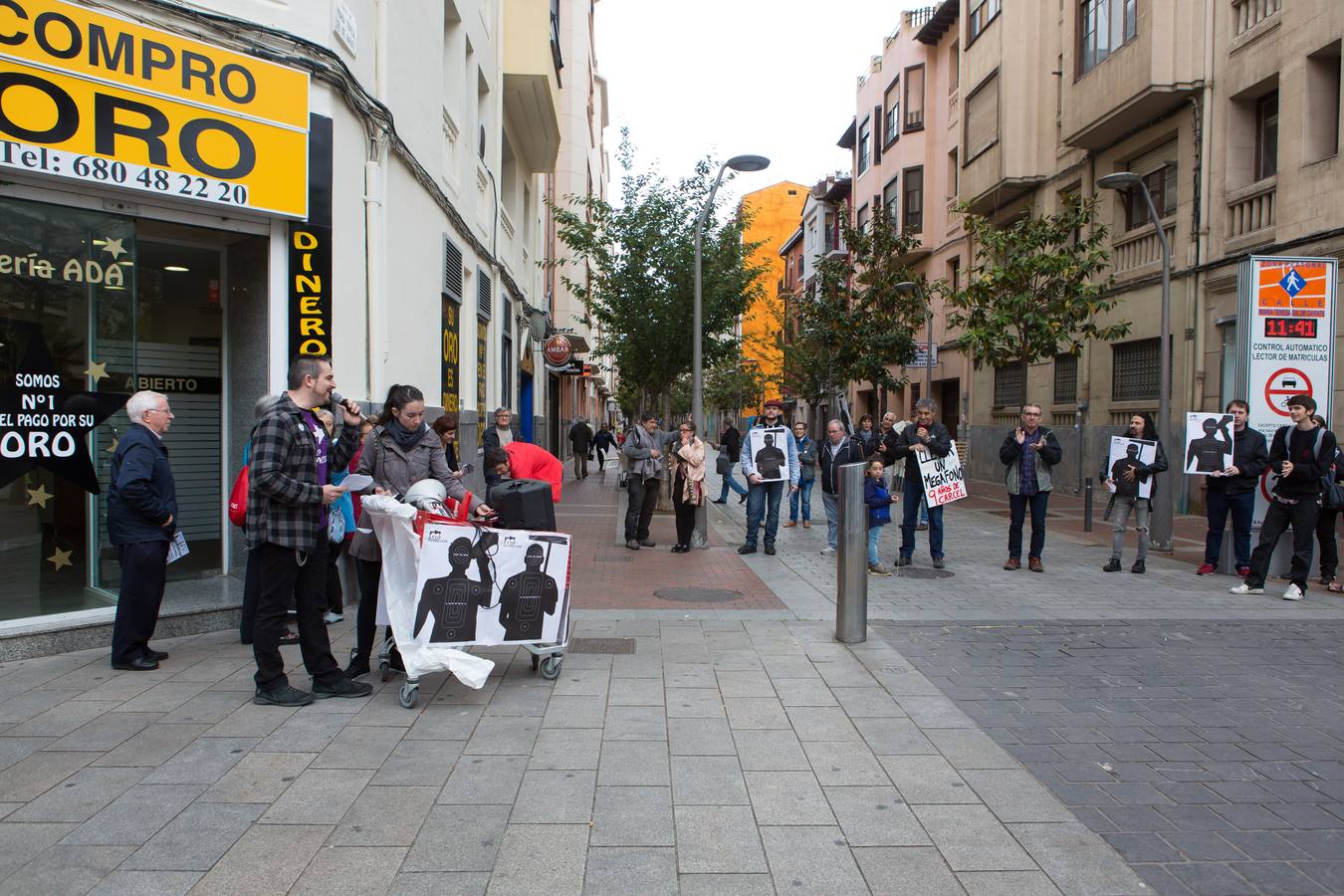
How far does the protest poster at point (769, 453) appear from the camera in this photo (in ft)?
38.1

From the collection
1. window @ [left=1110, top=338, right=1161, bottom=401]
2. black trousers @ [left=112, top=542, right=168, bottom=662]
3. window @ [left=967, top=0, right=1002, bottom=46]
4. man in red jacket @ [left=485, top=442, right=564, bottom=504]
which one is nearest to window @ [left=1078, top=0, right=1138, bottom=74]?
window @ [left=967, top=0, right=1002, bottom=46]

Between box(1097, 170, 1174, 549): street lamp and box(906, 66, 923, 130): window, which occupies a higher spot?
box(906, 66, 923, 130): window

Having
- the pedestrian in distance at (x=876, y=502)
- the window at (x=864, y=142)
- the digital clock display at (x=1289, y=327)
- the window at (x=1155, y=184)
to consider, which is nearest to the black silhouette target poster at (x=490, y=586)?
the pedestrian in distance at (x=876, y=502)

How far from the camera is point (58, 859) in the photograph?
334 cm

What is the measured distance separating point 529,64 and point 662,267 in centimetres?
423

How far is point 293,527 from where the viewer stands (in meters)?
4.99

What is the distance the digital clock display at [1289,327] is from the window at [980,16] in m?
17.3

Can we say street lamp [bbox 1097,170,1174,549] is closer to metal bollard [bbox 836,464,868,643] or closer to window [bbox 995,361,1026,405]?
metal bollard [bbox 836,464,868,643]

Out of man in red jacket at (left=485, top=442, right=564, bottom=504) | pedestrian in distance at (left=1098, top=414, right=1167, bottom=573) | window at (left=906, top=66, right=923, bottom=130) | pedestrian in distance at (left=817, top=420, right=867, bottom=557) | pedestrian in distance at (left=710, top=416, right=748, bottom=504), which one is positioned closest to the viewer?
man in red jacket at (left=485, top=442, right=564, bottom=504)

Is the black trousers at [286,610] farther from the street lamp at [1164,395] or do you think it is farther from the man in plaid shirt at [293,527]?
the street lamp at [1164,395]

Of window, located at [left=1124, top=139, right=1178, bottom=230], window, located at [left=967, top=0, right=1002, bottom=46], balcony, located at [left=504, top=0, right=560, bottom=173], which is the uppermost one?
window, located at [left=967, top=0, right=1002, bottom=46]

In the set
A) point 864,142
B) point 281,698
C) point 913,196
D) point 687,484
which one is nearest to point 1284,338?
point 687,484

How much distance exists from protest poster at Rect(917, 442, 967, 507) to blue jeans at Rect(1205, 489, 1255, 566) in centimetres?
263

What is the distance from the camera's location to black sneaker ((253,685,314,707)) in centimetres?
511
